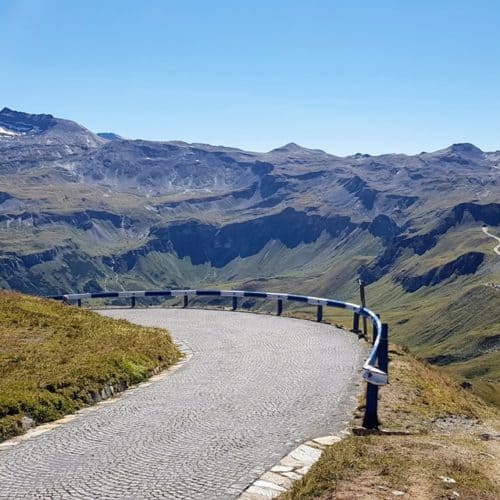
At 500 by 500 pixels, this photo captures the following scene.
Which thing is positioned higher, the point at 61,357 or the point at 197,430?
the point at 197,430

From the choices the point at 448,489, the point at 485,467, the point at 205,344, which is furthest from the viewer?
the point at 205,344

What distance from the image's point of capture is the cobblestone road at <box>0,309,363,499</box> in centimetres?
1173

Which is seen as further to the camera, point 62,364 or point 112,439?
point 62,364

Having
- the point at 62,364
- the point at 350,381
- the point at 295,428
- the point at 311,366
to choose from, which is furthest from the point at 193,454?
the point at 311,366

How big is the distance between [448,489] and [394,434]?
504cm

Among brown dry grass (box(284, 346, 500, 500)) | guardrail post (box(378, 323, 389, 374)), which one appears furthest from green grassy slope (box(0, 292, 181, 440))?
guardrail post (box(378, 323, 389, 374))

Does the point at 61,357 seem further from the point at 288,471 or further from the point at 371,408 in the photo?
the point at 288,471

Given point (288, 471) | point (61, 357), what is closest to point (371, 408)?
point (288, 471)

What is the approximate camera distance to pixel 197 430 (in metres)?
15.8

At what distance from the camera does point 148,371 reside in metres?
24.3

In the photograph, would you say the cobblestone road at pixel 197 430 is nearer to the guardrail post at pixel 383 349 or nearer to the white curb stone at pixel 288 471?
the white curb stone at pixel 288 471

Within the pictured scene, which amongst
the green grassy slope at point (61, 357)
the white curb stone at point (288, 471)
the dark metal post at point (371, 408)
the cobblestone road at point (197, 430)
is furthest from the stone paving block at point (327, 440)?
the green grassy slope at point (61, 357)

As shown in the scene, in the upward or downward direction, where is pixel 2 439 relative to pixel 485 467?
downward

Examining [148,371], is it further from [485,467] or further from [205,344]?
[485,467]
